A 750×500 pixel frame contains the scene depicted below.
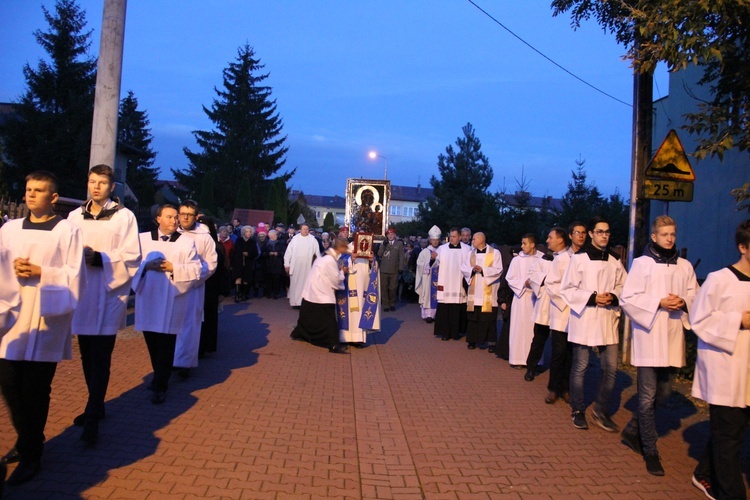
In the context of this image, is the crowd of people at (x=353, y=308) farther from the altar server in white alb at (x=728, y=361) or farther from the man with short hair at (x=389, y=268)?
the man with short hair at (x=389, y=268)

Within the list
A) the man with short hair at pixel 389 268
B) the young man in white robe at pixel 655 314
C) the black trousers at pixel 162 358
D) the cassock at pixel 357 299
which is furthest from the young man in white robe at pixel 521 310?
the man with short hair at pixel 389 268

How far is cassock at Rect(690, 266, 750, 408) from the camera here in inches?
182

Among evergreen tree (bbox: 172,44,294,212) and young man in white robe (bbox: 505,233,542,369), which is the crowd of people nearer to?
young man in white robe (bbox: 505,233,542,369)

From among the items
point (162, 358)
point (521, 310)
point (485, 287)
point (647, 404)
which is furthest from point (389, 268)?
point (647, 404)

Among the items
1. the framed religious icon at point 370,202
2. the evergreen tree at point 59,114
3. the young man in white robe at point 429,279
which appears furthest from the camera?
the evergreen tree at point 59,114

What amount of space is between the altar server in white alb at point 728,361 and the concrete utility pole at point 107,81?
8.54 metres

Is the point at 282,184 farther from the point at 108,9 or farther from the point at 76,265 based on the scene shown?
the point at 76,265

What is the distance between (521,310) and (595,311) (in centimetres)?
357

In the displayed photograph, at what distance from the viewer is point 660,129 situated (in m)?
23.1

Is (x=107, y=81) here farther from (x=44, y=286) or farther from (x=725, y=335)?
(x=725, y=335)

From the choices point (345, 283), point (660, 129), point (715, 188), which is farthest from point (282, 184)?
point (345, 283)

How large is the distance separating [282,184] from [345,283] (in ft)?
122

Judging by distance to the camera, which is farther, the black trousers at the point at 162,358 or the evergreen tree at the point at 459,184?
the evergreen tree at the point at 459,184

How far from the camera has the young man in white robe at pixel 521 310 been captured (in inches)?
399
